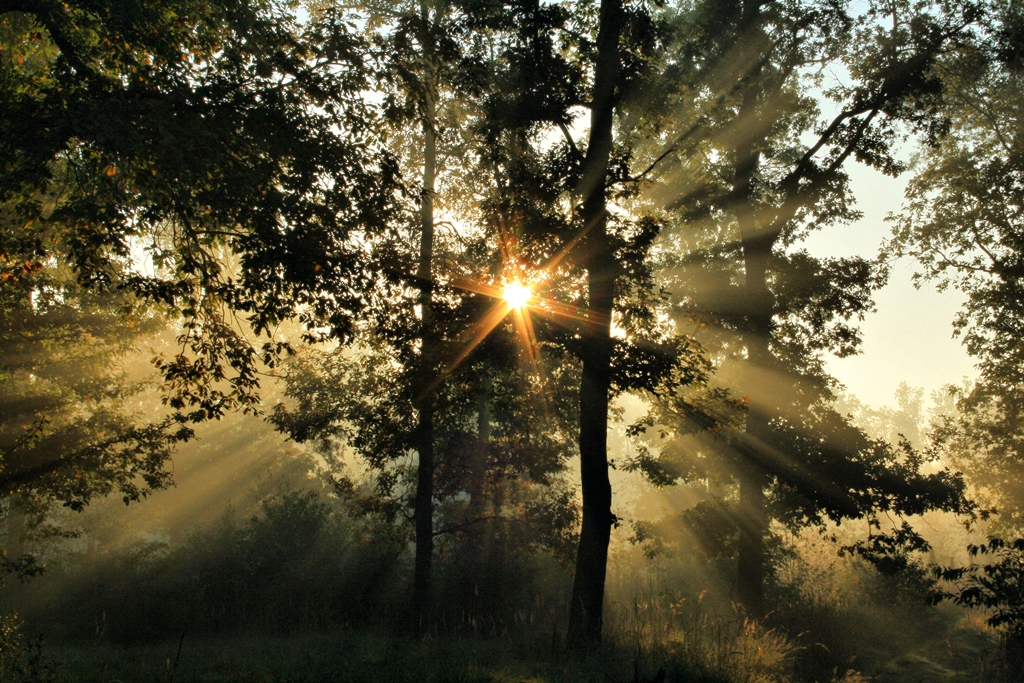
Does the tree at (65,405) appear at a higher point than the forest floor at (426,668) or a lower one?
higher

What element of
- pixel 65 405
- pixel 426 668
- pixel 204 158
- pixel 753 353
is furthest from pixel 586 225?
pixel 65 405

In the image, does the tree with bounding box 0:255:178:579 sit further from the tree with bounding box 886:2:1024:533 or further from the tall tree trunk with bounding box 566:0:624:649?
the tree with bounding box 886:2:1024:533

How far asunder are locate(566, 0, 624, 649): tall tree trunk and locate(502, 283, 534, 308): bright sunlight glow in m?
1.23

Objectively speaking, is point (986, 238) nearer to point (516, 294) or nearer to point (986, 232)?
point (986, 232)

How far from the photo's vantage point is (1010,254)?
22.8m

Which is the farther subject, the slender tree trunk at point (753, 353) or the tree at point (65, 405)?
the slender tree trunk at point (753, 353)

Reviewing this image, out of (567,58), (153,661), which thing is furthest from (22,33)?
(153,661)

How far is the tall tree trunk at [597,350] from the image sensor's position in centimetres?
1192

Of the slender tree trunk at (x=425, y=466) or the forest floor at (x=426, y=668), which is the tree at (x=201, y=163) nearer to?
the forest floor at (x=426, y=668)

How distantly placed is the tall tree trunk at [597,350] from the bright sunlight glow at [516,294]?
123 centimetres

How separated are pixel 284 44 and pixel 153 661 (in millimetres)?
13353

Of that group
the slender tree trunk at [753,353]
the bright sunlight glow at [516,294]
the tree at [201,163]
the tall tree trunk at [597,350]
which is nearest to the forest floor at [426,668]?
the tall tree trunk at [597,350]

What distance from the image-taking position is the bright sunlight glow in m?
12.3

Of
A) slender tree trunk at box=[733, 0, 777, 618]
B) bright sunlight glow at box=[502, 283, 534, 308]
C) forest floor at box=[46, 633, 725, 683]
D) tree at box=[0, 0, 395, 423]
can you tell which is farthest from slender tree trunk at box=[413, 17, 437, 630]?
slender tree trunk at box=[733, 0, 777, 618]
